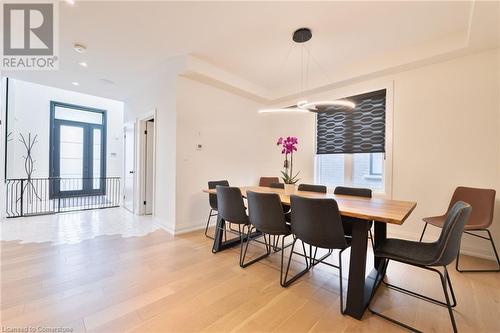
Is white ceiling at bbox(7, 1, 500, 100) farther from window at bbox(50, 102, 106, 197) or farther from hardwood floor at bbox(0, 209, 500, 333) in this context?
hardwood floor at bbox(0, 209, 500, 333)

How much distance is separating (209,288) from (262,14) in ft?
9.49

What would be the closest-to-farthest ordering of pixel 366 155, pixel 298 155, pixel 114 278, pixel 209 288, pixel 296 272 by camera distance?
pixel 209 288 → pixel 114 278 → pixel 296 272 → pixel 366 155 → pixel 298 155

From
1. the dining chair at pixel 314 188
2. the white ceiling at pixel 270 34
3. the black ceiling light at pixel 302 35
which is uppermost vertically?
the white ceiling at pixel 270 34

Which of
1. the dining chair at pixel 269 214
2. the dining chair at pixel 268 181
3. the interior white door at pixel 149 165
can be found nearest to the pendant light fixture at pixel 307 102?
the dining chair at pixel 269 214

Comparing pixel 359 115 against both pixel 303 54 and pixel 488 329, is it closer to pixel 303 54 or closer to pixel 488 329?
pixel 303 54

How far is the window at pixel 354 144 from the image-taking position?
3500 millimetres

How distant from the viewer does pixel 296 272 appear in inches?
90.3

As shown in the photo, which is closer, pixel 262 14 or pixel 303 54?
pixel 262 14

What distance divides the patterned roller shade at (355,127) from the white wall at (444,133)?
25cm

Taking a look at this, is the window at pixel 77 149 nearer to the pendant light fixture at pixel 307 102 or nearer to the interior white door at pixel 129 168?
the interior white door at pixel 129 168

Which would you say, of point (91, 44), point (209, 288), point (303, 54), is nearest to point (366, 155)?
point (303, 54)

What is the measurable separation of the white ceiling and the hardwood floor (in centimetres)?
272

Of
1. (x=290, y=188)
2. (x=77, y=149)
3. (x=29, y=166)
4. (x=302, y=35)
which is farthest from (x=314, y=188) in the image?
(x=77, y=149)

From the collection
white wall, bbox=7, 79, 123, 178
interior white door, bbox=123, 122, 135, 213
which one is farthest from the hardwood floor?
white wall, bbox=7, 79, 123, 178
